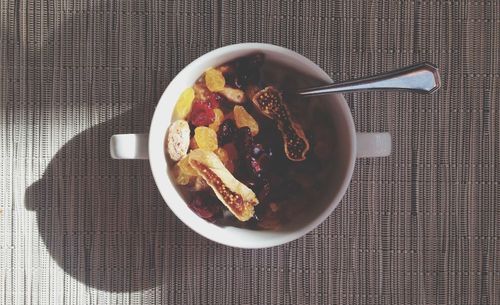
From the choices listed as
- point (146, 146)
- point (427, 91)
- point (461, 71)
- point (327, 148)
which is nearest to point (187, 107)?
point (146, 146)

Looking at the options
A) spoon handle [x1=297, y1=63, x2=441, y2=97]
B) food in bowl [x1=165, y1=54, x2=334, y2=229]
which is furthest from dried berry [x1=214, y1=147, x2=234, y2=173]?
spoon handle [x1=297, y1=63, x2=441, y2=97]

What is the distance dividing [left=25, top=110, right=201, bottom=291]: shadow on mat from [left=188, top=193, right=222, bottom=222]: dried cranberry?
11 centimetres

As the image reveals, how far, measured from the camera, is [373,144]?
0.76 meters

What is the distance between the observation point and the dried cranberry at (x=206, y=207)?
79 centimetres

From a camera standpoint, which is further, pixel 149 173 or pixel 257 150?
pixel 149 173

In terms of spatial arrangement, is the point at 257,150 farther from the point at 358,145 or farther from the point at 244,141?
the point at 358,145

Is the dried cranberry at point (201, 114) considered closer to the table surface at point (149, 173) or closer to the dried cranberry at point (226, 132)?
the dried cranberry at point (226, 132)

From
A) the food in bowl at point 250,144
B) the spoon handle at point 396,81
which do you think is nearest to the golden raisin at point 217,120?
the food in bowl at point 250,144

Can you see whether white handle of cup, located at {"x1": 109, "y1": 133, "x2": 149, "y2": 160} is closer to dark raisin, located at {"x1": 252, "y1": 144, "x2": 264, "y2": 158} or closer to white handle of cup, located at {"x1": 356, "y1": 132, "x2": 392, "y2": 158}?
dark raisin, located at {"x1": 252, "y1": 144, "x2": 264, "y2": 158}

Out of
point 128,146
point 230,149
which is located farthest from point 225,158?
point 128,146

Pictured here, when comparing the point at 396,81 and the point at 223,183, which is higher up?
the point at 396,81

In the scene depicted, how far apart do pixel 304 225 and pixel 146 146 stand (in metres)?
0.21

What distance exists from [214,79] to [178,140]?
87mm

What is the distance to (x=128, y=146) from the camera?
2.49 ft
